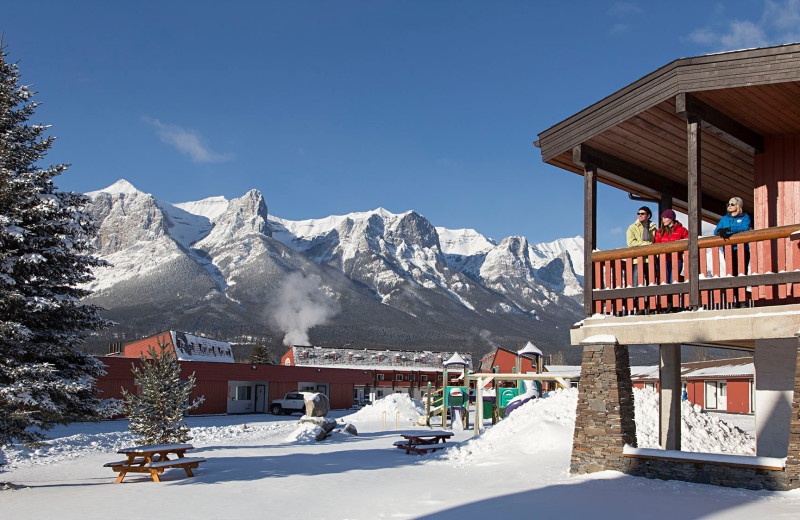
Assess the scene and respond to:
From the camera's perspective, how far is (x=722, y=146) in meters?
11.6

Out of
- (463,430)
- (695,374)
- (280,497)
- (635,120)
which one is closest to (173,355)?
(280,497)

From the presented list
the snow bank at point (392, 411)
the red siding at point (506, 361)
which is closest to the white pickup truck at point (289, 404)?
the snow bank at point (392, 411)

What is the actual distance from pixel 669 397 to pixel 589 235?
373cm

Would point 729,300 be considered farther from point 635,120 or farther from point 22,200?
point 22,200

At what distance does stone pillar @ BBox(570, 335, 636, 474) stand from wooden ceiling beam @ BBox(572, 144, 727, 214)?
3.20 m

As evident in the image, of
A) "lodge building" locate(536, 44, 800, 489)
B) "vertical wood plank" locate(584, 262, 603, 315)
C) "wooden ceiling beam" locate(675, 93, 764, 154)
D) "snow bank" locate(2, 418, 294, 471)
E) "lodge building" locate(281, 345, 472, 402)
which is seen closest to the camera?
"lodge building" locate(536, 44, 800, 489)

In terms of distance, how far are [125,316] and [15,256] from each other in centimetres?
15309

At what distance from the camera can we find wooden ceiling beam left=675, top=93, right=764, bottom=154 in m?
9.68

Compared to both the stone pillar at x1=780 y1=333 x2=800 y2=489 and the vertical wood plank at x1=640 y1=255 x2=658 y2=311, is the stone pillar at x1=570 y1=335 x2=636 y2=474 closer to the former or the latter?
the vertical wood plank at x1=640 y1=255 x2=658 y2=311

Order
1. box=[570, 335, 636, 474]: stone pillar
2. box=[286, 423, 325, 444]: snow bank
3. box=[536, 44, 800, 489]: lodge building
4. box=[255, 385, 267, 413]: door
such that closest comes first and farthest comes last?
box=[536, 44, 800, 489]: lodge building → box=[570, 335, 636, 474]: stone pillar → box=[286, 423, 325, 444]: snow bank → box=[255, 385, 267, 413]: door

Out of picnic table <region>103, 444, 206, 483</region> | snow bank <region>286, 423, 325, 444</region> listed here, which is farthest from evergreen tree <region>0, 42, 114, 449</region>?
snow bank <region>286, 423, 325, 444</region>

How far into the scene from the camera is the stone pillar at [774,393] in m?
10.5

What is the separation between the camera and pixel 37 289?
40.7ft

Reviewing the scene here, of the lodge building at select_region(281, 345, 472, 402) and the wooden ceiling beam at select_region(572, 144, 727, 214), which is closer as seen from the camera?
the wooden ceiling beam at select_region(572, 144, 727, 214)
